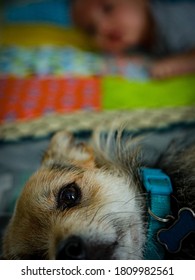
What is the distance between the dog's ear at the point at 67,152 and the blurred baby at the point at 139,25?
586mm

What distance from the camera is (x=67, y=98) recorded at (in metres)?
0.99

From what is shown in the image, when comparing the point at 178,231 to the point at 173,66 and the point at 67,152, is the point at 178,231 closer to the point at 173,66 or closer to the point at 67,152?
the point at 67,152

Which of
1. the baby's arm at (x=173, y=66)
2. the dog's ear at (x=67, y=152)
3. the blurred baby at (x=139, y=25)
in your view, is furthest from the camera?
the blurred baby at (x=139, y=25)

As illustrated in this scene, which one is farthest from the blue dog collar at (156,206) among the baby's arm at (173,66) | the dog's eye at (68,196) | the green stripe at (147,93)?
the baby's arm at (173,66)

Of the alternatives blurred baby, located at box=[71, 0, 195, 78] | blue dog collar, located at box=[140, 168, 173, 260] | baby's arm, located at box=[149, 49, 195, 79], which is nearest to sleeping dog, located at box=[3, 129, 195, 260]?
blue dog collar, located at box=[140, 168, 173, 260]

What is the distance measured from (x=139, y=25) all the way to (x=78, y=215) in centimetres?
88

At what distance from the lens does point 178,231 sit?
23.3 inches

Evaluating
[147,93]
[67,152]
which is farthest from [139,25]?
[67,152]

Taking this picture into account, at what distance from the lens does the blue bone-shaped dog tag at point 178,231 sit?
59 centimetres

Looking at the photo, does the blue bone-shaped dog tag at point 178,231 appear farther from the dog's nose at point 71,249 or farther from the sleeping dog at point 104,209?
the dog's nose at point 71,249

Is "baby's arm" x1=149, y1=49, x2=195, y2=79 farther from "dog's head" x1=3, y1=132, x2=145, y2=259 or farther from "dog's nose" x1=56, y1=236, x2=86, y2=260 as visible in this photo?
"dog's nose" x1=56, y1=236, x2=86, y2=260

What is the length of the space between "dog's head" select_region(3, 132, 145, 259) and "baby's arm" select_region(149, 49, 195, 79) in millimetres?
462

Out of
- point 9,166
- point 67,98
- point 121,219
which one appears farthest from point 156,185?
point 67,98
